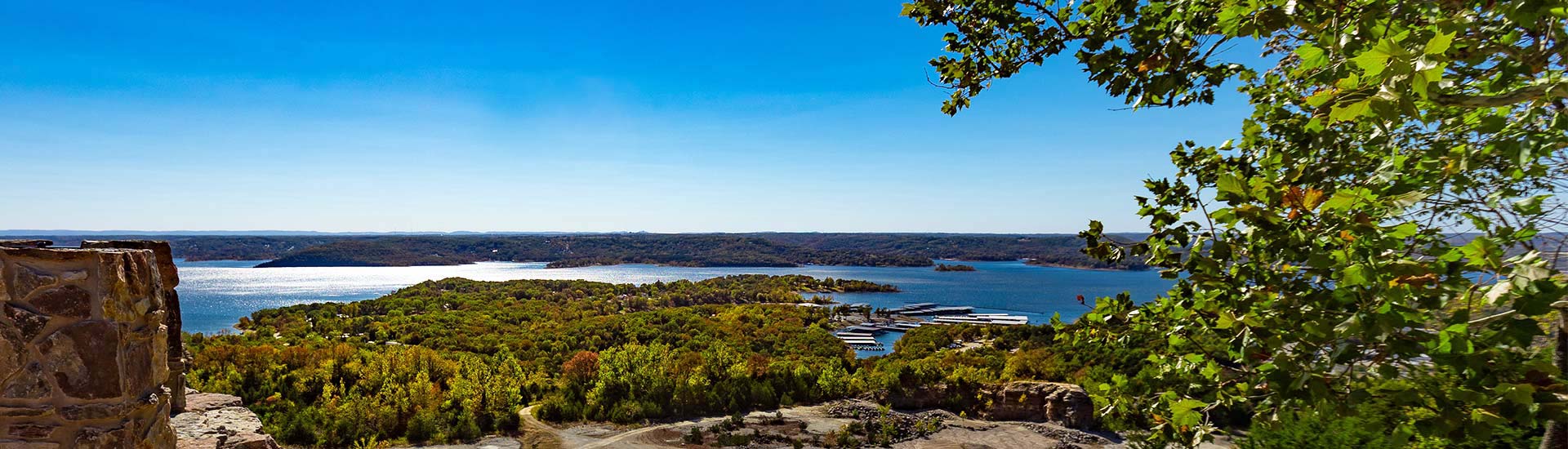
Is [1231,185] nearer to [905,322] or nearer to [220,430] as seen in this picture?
[220,430]

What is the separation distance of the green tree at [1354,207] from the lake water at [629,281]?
25.2 meters

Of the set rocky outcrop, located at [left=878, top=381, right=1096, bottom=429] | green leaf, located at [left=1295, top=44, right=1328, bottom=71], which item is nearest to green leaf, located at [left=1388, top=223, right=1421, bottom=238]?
green leaf, located at [left=1295, top=44, right=1328, bottom=71]

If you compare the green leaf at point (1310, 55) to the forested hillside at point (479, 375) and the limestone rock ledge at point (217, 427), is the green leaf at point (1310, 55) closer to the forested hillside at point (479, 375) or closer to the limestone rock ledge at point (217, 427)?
the limestone rock ledge at point (217, 427)

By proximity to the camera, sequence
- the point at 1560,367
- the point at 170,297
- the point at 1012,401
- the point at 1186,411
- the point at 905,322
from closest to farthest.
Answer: the point at 1186,411, the point at 1560,367, the point at 170,297, the point at 1012,401, the point at 905,322

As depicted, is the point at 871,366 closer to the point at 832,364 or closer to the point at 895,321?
the point at 832,364

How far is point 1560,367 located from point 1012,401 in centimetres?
1050

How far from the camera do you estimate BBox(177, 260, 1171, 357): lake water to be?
136 feet

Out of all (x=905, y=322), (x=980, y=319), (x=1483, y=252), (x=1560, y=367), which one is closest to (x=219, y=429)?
(x=1483, y=252)

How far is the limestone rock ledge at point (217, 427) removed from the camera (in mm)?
4066

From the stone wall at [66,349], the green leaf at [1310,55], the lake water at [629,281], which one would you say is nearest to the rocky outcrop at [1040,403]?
the green leaf at [1310,55]

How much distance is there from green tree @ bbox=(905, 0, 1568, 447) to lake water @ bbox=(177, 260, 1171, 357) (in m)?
25.2

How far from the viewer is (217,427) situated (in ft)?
14.1

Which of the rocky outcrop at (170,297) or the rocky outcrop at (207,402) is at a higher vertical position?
the rocky outcrop at (170,297)

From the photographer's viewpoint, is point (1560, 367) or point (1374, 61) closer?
point (1374, 61)
